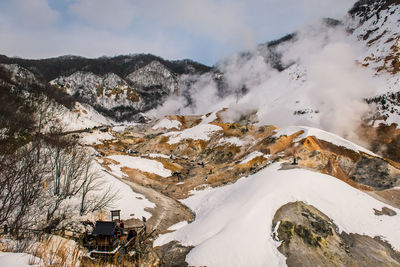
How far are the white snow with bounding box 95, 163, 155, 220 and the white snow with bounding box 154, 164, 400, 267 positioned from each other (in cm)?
572

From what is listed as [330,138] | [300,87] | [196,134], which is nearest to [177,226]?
[330,138]

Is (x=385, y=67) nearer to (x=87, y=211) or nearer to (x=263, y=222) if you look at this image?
(x=263, y=222)

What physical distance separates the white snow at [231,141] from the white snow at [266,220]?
164 ft

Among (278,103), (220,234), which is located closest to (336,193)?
(220,234)

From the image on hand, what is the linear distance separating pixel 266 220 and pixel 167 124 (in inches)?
4817

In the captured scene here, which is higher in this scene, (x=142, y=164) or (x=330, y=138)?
(x=330, y=138)

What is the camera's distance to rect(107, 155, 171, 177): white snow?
56.0 metres

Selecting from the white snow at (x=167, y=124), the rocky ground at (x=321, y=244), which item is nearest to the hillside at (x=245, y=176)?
the rocky ground at (x=321, y=244)

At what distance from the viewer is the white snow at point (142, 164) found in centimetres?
5600

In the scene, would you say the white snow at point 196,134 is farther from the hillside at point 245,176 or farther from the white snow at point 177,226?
the white snow at point 177,226

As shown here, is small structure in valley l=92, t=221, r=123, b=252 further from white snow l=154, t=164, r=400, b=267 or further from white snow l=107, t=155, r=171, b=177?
white snow l=107, t=155, r=171, b=177

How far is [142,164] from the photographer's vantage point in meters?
58.5

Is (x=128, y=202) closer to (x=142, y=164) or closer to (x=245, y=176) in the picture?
(x=245, y=176)

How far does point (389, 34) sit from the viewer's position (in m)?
95.4
